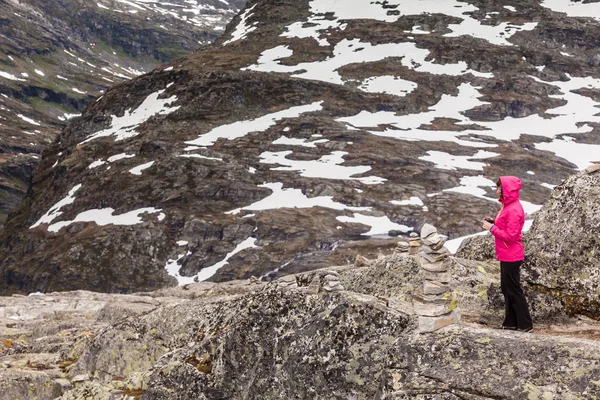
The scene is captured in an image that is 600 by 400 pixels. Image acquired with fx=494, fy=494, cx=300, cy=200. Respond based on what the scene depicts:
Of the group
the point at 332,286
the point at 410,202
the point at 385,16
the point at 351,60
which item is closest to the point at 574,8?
the point at 385,16

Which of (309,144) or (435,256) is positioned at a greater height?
(435,256)

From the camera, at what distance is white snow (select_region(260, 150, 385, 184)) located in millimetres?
83562

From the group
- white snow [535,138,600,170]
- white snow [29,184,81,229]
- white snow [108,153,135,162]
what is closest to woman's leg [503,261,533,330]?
white snow [535,138,600,170]

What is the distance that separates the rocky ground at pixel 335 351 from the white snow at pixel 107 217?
2720 inches

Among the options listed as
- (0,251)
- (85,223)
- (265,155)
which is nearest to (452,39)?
(265,155)

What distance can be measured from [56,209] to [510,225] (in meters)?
98.2

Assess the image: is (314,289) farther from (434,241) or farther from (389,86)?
(389,86)

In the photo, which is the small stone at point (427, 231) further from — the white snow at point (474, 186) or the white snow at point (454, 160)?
the white snow at point (454, 160)

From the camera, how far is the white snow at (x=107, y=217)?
81312mm

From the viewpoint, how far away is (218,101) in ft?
371

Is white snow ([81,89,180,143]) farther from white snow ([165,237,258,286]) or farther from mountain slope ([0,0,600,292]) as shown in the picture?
white snow ([165,237,258,286])

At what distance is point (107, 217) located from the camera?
84.1m

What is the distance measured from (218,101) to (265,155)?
90.5 feet

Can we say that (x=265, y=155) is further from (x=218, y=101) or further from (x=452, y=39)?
(x=452, y=39)
